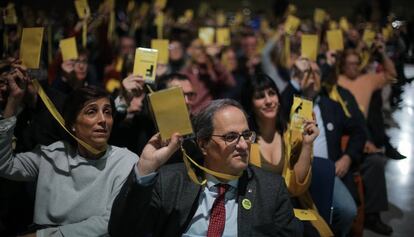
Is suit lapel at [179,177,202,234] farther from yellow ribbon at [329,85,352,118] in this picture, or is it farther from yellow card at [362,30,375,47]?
yellow card at [362,30,375,47]

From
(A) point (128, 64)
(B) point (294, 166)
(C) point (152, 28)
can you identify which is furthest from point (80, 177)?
(C) point (152, 28)

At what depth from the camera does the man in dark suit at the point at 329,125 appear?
3059 millimetres

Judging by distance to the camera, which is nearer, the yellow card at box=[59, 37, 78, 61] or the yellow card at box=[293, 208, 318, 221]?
the yellow card at box=[293, 208, 318, 221]

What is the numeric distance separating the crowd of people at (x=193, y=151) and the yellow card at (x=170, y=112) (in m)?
0.04

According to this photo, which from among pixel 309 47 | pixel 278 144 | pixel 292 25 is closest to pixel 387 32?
pixel 292 25

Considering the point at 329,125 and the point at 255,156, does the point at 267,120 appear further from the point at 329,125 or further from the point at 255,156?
the point at 329,125

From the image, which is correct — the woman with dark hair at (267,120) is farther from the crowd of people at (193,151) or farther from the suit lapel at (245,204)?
the suit lapel at (245,204)

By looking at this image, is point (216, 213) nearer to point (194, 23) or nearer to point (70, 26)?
point (70, 26)

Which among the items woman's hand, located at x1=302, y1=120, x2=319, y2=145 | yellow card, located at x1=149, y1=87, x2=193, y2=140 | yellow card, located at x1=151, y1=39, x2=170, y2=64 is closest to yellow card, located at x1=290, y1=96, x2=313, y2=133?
woman's hand, located at x1=302, y1=120, x2=319, y2=145

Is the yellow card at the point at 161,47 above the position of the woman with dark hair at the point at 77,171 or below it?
above

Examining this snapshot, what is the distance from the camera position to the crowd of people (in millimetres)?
1885

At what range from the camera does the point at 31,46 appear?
2.35 metres

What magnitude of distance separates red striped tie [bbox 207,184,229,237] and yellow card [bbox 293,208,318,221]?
0.59 meters

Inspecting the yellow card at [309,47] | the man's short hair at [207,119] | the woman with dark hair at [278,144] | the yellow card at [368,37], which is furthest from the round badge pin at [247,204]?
the yellow card at [368,37]
